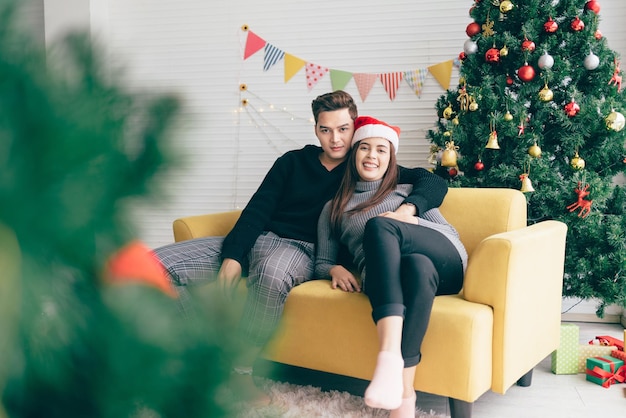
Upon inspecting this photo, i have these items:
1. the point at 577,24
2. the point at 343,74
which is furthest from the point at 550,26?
the point at 343,74

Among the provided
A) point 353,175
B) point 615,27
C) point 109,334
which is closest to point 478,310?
point 353,175

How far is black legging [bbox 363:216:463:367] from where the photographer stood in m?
1.61

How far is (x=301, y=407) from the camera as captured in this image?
1766mm

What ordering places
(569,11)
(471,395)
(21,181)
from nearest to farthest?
1. (21,181)
2. (471,395)
3. (569,11)

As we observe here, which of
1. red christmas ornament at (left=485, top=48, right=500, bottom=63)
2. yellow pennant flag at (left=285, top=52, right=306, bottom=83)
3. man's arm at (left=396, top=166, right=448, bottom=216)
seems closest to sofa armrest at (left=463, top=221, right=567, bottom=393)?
man's arm at (left=396, top=166, right=448, bottom=216)

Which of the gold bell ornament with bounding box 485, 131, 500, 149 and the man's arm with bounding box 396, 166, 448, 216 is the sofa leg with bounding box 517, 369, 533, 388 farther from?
the gold bell ornament with bounding box 485, 131, 500, 149

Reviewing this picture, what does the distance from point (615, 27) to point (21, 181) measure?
354 centimetres

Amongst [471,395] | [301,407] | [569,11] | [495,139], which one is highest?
[569,11]

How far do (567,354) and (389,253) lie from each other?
3.48ft

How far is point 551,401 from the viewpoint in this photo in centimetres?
195

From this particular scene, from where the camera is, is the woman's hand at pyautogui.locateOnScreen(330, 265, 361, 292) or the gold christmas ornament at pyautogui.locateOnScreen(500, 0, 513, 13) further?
the gold christmas ornament at pyautogui.locateOnScreen(500, 0, 513, 13)

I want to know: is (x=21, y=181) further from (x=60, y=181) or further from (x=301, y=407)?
(x=301, y=407)

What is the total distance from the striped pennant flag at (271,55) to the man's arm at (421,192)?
1675mm

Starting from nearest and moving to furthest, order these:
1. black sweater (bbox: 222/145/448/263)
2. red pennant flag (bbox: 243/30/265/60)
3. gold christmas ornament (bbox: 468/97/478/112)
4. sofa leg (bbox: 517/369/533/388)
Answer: sofa leg (bbox: 517/369/533/388), black sweater (bbox: 222/145/448/263), gold christmas ornament (bbox: 468/97/478/112), red pennant flag (bbox: 243/30/265/60)
